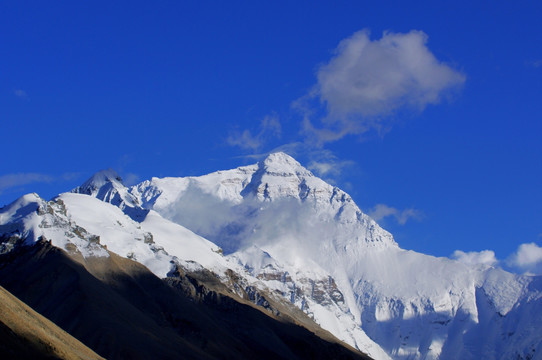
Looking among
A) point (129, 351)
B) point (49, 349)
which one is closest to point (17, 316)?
point (49, 349)

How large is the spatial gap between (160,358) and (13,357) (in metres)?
81.8

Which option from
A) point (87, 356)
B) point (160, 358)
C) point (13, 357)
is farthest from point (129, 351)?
point (13, 357)

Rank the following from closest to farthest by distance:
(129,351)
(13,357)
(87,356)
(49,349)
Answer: (13,357) → (49,349) → (87,356) → (129,351)

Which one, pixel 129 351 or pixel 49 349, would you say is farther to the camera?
pixel 129 351

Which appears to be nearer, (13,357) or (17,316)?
(13,357)

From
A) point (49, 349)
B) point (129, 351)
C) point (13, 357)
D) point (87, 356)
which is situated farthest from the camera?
point (129, 351)

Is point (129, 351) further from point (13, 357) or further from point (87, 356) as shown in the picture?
point (13, 357)

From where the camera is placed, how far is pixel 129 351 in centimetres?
19462

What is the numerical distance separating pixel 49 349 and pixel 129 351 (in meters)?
67.0

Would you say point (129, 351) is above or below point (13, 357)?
above

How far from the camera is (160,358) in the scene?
199 meters

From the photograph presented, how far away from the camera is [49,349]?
129 m

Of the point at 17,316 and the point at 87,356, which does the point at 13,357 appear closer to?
the point at 17,316

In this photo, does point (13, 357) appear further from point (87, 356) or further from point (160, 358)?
point (160, 358)
